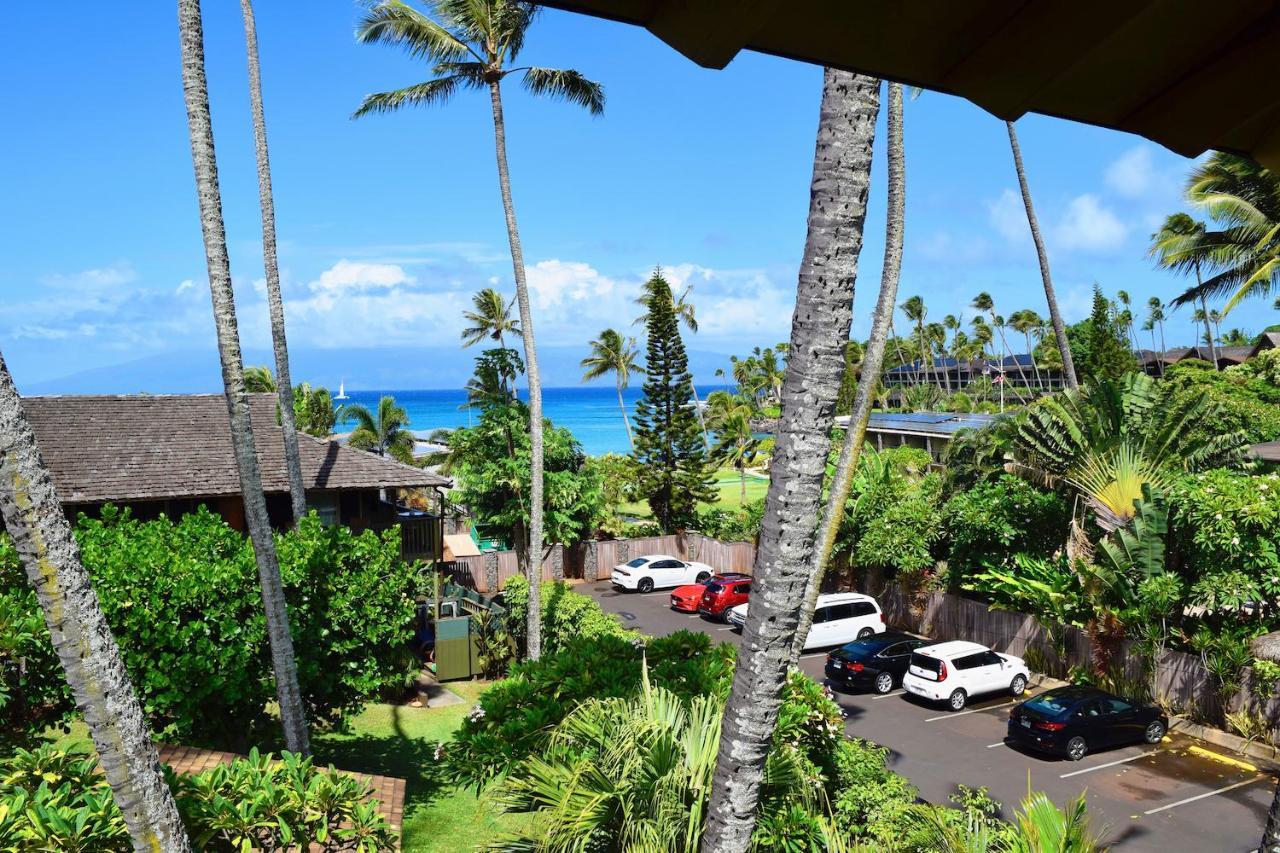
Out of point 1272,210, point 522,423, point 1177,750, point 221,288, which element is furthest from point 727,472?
point 221,288

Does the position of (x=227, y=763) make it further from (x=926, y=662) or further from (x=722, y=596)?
(x=722, y=596)

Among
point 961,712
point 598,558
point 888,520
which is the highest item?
point 888,520

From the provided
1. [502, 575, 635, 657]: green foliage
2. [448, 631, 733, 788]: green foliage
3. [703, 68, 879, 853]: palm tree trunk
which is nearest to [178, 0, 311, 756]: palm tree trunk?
[448, 631, 733, 788]: green foliage

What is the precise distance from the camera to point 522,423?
3045 cm

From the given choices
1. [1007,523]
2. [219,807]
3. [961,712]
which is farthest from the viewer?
[1007,523]

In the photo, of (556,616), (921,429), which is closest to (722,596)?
(556,616)

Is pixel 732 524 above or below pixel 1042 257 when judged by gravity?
below

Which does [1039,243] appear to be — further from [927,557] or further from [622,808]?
[622,808]

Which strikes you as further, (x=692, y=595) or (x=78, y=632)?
(x=692, y=595)

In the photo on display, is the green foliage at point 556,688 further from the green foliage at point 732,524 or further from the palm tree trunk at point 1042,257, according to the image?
the green foliage at point 732,524

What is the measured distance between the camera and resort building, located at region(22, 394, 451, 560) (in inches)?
→ 870

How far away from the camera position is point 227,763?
984 centimetres

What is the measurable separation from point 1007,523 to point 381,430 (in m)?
42.5

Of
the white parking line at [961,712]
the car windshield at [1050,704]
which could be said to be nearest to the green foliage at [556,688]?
the car windshield at [1050,704]
